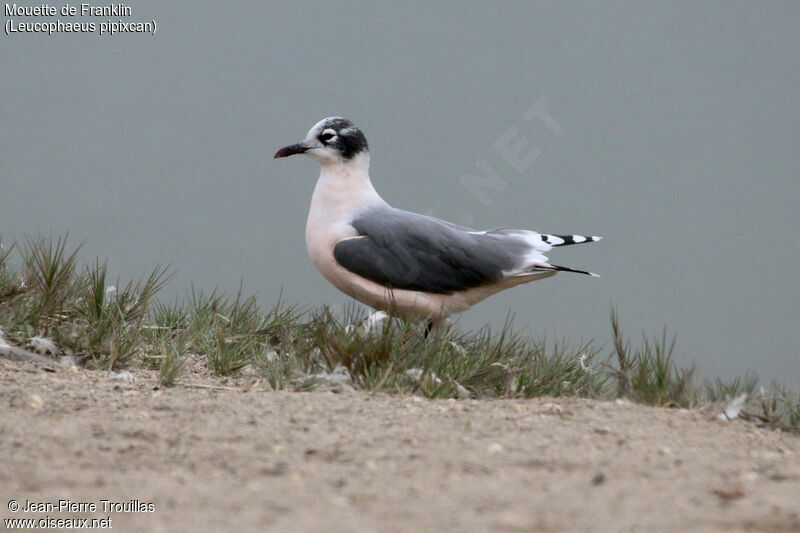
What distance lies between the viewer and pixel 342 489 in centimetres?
354

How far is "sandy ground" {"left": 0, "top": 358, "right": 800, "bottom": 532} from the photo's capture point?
3.30 meters

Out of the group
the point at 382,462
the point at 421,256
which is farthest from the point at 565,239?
the point at 382,462

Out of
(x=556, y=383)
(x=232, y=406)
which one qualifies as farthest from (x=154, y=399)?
(x=556, y=383)

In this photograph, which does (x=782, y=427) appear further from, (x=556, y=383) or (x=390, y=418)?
(x=390, y=418)

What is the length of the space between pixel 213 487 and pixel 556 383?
3039 mm

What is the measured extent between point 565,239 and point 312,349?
91.5 inches

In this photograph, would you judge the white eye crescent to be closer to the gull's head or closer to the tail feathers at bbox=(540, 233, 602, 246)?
the gull's head

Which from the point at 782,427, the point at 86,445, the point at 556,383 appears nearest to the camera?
the point at 86,445

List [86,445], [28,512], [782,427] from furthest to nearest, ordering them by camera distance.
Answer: [782,427] → [86,445] → [28,512]

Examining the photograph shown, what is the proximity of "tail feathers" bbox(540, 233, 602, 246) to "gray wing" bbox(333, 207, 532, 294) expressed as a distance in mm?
401

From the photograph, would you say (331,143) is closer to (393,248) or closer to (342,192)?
(342,192)

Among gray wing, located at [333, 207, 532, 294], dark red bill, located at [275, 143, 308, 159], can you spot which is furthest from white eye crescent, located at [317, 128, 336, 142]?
gray wing, located at [333, 207, 532, 294]

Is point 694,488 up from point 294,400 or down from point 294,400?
down

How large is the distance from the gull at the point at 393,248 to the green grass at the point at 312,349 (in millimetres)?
350
